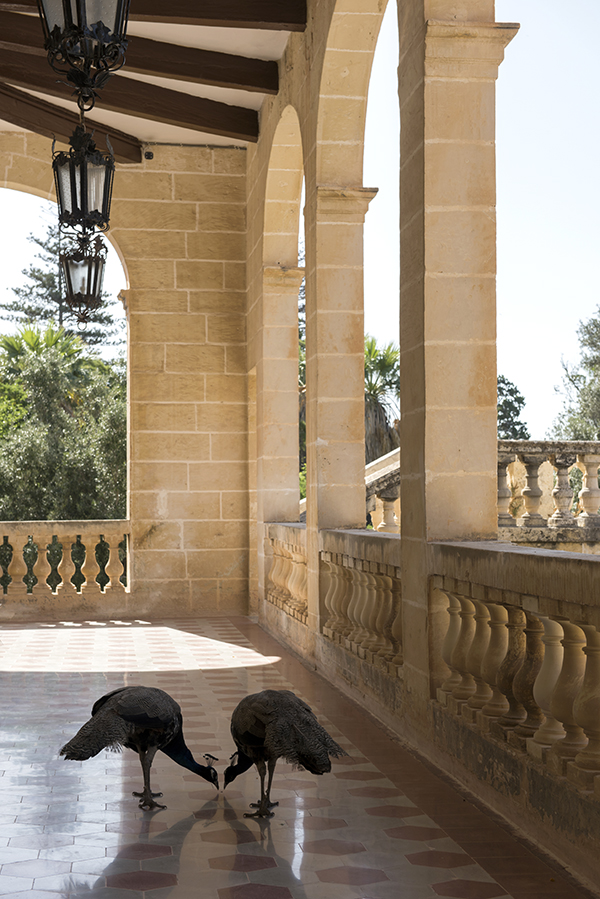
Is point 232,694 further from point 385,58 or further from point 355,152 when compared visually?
point 385,58

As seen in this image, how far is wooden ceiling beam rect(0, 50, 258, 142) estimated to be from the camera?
26.3 feet

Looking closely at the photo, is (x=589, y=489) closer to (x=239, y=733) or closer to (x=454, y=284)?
(x=454, y=284)

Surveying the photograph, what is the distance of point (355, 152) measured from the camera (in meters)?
6.37

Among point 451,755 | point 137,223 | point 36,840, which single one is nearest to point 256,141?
point 137,223

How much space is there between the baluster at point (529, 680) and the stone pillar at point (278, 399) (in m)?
5.44

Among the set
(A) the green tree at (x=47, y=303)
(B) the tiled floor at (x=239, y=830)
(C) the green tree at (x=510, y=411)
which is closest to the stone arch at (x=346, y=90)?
(B) the tiled floor at (x=239, y=830)

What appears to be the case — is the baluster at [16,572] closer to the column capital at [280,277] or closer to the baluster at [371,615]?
the column capital at [280,277]

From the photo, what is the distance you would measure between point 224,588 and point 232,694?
4345mm

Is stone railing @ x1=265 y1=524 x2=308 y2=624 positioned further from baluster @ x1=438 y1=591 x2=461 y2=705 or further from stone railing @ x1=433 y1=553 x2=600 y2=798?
stone railing @ x1=433 y1=553 x2=600 y2=798

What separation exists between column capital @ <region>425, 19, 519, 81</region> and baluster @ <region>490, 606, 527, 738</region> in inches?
93.9

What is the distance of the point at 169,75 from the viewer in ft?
25.4

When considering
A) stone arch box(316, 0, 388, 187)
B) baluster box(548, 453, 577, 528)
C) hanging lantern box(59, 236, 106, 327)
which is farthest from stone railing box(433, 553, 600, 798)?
baluster box(548, 453, 577, 528)

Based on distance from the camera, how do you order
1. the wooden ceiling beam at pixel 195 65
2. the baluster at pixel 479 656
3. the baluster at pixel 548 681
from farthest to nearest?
the wooden ceiling beam at pixel 195 65
the baluster at pixel 479 656
the baluster at pixel 548 681

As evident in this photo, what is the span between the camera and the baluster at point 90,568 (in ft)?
31.6
